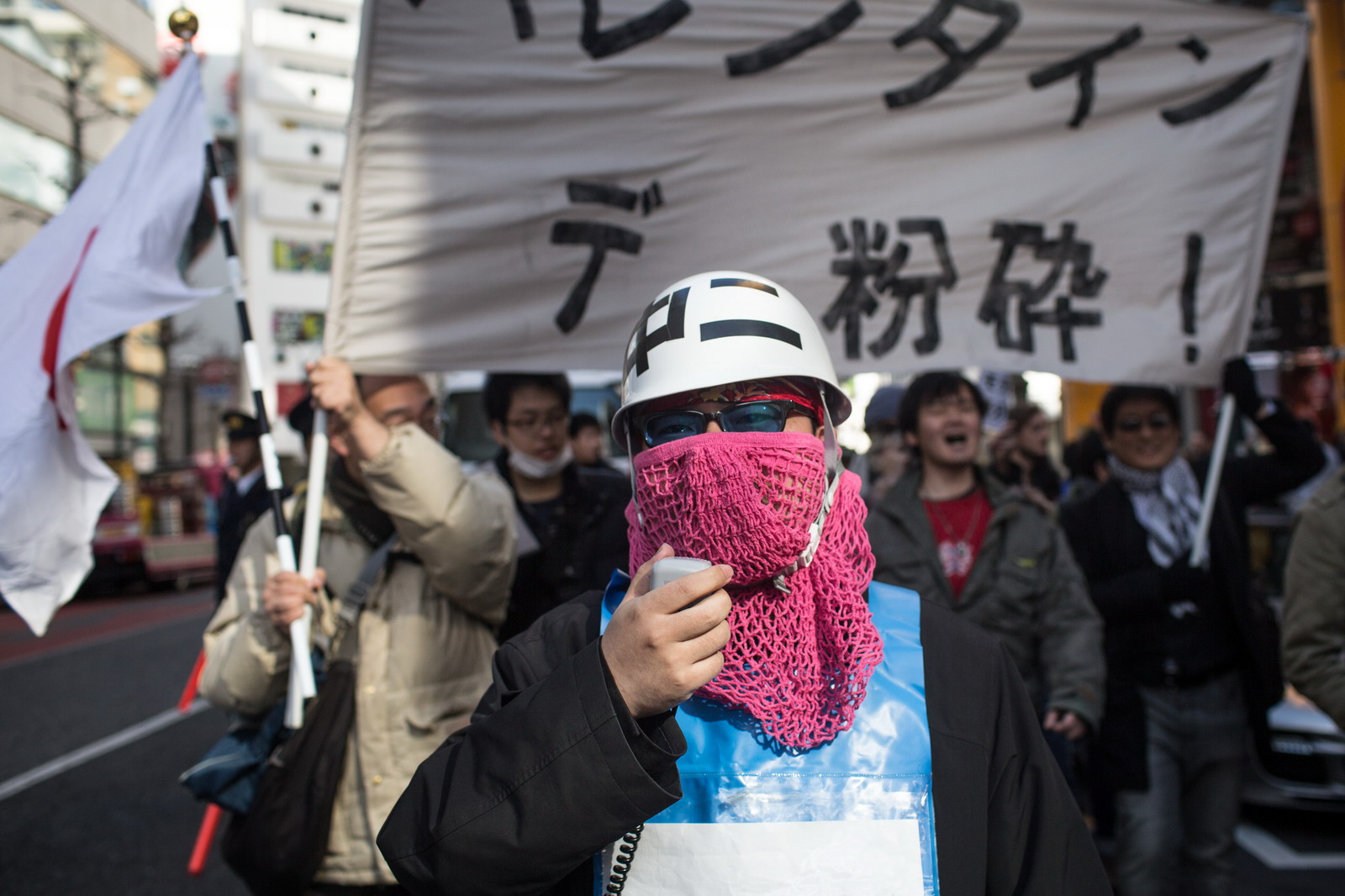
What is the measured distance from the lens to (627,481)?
387cm

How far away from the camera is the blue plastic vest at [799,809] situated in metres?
1.48

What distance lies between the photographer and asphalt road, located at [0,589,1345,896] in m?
4.75

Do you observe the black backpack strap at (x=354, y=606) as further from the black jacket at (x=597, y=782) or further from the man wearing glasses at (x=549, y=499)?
the black jacket at (x=597, y=782)

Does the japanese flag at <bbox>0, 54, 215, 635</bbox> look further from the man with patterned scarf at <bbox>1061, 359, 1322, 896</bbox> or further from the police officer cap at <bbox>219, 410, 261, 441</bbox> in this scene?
the police officer cap at <bbox>219, 410, 261, 441</bbox>

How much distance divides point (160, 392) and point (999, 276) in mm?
32472

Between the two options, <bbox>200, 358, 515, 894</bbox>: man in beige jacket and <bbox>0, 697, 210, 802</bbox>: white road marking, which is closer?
<bbox>200, 358, 515, 894</bbox>: man in beige jacket

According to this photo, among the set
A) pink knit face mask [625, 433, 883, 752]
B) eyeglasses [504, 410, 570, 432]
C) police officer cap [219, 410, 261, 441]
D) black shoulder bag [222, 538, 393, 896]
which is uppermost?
police officer cap [219, 410, 261, 441]

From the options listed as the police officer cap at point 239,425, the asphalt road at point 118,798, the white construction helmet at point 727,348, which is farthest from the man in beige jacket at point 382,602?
the police officer cap at point 239,425

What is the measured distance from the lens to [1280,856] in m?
4.80

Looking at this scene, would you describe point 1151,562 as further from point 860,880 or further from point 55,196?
point 55,196

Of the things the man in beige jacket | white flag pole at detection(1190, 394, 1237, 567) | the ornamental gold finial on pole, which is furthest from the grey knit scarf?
the ornamental gold finial on pole

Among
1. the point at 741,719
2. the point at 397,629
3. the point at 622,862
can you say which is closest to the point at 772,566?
the point at 741,719

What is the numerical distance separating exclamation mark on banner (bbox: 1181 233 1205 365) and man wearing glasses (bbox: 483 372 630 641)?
7.17 ft

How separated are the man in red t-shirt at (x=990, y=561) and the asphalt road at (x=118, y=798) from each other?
79.6 inches
